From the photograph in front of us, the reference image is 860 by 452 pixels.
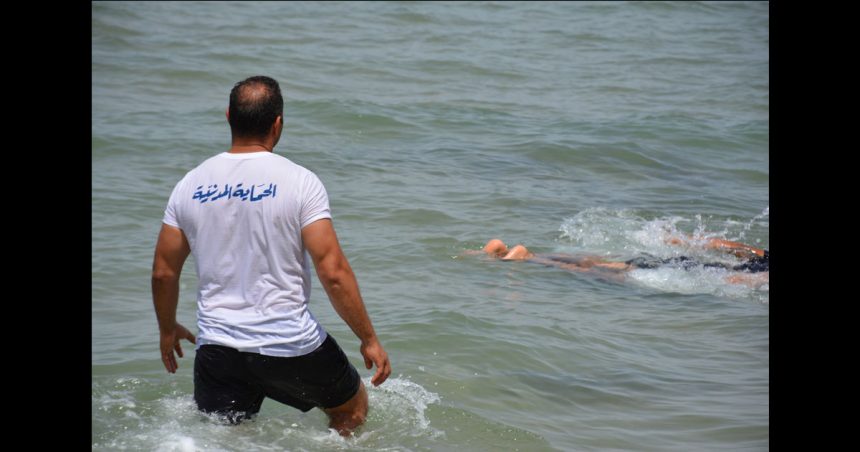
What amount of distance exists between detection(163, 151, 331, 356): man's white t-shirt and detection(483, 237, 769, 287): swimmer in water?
5.12 m

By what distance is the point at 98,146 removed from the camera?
12289mm

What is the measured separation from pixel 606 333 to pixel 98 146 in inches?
296

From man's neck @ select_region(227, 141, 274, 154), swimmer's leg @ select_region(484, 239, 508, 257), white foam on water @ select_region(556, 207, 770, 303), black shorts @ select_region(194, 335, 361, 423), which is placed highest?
man's neck @ select_region(227, 141, 274, 154)

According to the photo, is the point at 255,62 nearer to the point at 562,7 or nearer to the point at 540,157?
the point at 540,157

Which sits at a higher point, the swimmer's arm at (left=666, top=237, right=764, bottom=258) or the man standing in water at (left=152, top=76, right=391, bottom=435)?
the man standing in water at (left=152, top=76, right=391, bottom=435)

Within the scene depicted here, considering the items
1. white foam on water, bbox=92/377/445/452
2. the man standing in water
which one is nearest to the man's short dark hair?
the man standing in water

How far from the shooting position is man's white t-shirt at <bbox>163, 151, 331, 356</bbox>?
3.75m

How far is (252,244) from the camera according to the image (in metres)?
3.79

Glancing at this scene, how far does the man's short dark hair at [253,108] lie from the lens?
382 cm

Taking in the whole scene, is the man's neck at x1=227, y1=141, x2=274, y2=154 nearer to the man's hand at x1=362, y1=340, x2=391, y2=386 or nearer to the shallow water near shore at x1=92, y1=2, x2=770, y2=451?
the man's hand at x1=362, y1=340, x2=391, y2=386

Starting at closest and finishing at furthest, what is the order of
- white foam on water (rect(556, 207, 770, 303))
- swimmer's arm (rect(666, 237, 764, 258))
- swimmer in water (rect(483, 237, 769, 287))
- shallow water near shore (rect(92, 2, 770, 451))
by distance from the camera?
shallow water near shore (rect(92, 2, 770, 451))
white foam on water (rect(556, 207, 770, 303))
swimmer in water (rect(483, 237, 769, 287))
swimmer's arm (rect(666, 237, 764, 258))

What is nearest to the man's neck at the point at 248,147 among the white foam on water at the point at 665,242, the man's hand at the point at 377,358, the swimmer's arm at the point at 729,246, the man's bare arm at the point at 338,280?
the man's bare arm at the point at 338,280

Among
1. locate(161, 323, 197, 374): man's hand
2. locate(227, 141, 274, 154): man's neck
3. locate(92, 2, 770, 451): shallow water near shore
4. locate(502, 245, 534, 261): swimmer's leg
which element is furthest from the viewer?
locate(502, 245, 534, 261): swimmer's leg

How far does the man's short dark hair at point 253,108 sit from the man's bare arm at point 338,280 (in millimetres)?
423
